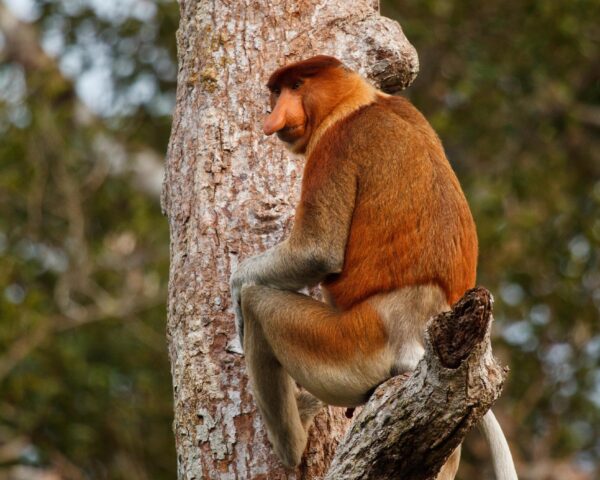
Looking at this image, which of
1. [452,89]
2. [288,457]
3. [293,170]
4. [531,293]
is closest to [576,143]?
[452,89]

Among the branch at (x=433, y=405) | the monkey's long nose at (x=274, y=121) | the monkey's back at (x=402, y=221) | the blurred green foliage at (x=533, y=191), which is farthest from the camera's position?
the blurred green foliage at (x=533, y=191)

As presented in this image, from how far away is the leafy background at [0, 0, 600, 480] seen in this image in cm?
840

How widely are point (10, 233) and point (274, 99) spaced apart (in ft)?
19.5

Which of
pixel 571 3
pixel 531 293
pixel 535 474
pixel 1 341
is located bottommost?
pixel 535 474

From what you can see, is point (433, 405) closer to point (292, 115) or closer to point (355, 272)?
point (355, 272)

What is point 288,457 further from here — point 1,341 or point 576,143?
point 576,143

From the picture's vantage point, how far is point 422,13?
9.43 m

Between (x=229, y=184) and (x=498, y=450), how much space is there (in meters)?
1.43

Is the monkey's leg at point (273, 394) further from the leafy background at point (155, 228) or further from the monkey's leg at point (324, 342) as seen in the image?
the leafy background at point (155, 228)

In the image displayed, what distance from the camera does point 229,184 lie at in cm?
391

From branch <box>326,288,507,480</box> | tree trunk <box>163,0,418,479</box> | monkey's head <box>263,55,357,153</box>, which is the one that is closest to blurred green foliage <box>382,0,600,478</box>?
tree trunk <box>163,0,418,479</box>

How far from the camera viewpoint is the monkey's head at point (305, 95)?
3770 millimetres

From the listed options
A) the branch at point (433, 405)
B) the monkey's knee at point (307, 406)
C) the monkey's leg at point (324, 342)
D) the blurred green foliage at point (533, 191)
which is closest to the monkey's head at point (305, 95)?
the monkey's leg at point (324, 342)

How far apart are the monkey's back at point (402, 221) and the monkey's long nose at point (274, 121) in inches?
9.8
